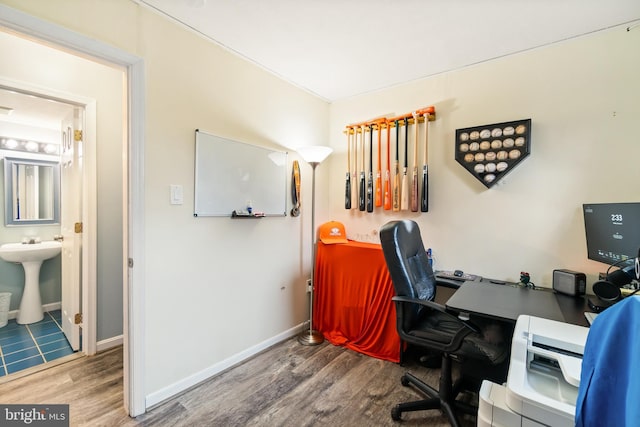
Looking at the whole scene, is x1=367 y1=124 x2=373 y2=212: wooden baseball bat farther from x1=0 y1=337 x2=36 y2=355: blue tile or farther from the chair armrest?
x1=0 y1=337 x2=36 y2=355: blue tile

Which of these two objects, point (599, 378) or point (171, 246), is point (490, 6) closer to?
point (599, 378)

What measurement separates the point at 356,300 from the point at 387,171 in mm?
1211

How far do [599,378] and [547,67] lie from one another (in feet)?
7.28

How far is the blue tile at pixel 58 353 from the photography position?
2203 millimetres

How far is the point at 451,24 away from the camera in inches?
69.2

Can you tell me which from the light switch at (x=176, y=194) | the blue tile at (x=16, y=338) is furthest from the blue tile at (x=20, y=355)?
the light switch at (x=176, y=194)

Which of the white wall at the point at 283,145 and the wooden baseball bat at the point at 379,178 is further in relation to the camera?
the wooden baseball bat at the point at 379,178

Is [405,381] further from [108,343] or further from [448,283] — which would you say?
[108,343]

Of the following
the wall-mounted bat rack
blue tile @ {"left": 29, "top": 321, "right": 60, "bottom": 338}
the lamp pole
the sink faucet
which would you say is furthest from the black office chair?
the sink faucet

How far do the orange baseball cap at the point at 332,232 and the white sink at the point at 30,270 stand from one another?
2849 millimetres

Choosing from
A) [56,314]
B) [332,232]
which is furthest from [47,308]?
[332,232]

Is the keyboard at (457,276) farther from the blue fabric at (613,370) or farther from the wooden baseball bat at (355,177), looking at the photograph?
the blue fabric at (613,370)

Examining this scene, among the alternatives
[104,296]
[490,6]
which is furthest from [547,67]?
[104,296]

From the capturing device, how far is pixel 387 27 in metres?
1.80
